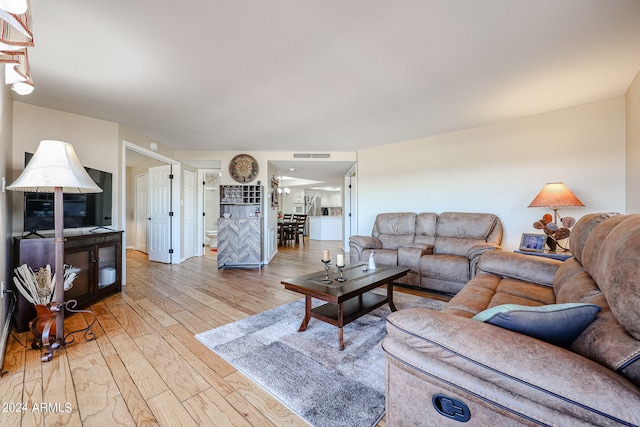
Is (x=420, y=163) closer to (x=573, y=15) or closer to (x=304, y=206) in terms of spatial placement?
(x=573, y=15)

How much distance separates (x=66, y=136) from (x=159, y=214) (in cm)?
238

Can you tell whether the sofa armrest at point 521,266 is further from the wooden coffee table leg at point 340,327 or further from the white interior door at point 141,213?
the white interior door at point 141,213

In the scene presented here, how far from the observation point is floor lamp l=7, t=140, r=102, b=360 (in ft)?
5.92

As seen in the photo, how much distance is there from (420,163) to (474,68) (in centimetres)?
229

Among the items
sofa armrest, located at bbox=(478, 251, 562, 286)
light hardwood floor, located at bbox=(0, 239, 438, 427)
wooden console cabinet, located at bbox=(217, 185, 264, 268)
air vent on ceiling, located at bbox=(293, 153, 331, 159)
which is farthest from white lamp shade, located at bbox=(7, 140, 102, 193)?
air vent on ceiling, located at bbox=(293, 153, 331, 159)

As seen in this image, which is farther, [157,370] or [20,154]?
[20,154]

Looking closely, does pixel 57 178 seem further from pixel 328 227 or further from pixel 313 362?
pixel 328 227

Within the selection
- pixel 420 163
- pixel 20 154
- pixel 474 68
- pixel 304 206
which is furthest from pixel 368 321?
pixel 304 206

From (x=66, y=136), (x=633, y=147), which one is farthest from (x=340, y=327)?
(x=66, y=136)

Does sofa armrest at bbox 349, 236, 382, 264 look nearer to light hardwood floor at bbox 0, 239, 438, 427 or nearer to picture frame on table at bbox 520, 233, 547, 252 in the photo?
light hardwood floor at bbox 0, 239, 438, 427

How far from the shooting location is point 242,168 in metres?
5.23

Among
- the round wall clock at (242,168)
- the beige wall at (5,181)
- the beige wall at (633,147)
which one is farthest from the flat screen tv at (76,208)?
the beige wall at (633,147)

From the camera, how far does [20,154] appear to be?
2.77m

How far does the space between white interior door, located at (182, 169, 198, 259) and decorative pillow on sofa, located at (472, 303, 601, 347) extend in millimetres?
5748
